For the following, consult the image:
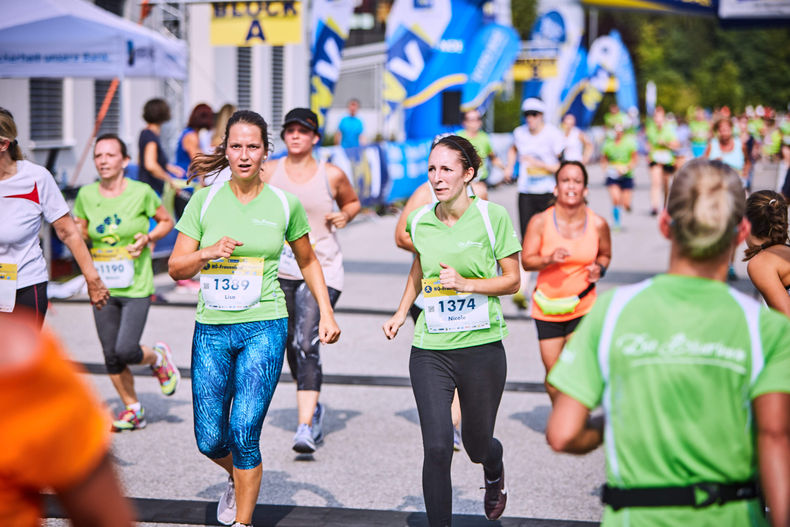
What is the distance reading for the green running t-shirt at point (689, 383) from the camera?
8.18 feet

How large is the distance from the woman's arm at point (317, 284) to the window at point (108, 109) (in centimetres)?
1412

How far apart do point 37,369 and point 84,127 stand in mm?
16786

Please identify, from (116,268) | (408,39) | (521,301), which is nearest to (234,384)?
(116,268)

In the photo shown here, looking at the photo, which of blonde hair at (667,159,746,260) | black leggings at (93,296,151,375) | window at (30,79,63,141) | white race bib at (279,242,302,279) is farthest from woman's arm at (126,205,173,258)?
window at (30,79,63,141)

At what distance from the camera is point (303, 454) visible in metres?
6.30

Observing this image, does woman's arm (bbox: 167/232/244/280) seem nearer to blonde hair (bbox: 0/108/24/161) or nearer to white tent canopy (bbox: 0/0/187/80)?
blonde hair (bbox: 0/108/24/161)

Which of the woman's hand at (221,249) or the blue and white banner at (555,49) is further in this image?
the blue and white banner at (555,49)

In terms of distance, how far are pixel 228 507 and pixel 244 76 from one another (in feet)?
73.2

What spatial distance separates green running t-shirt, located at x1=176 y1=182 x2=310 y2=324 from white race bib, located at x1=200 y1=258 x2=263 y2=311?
3cm

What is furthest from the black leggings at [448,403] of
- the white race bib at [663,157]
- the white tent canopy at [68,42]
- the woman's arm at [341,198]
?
the white race bib at [663,157]

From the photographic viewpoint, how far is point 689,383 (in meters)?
2.49

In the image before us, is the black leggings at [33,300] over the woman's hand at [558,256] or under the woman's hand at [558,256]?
under

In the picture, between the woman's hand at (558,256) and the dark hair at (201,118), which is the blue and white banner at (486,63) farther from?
the woman's hand at (558,256)

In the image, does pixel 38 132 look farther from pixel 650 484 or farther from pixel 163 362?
pixel 650 484
